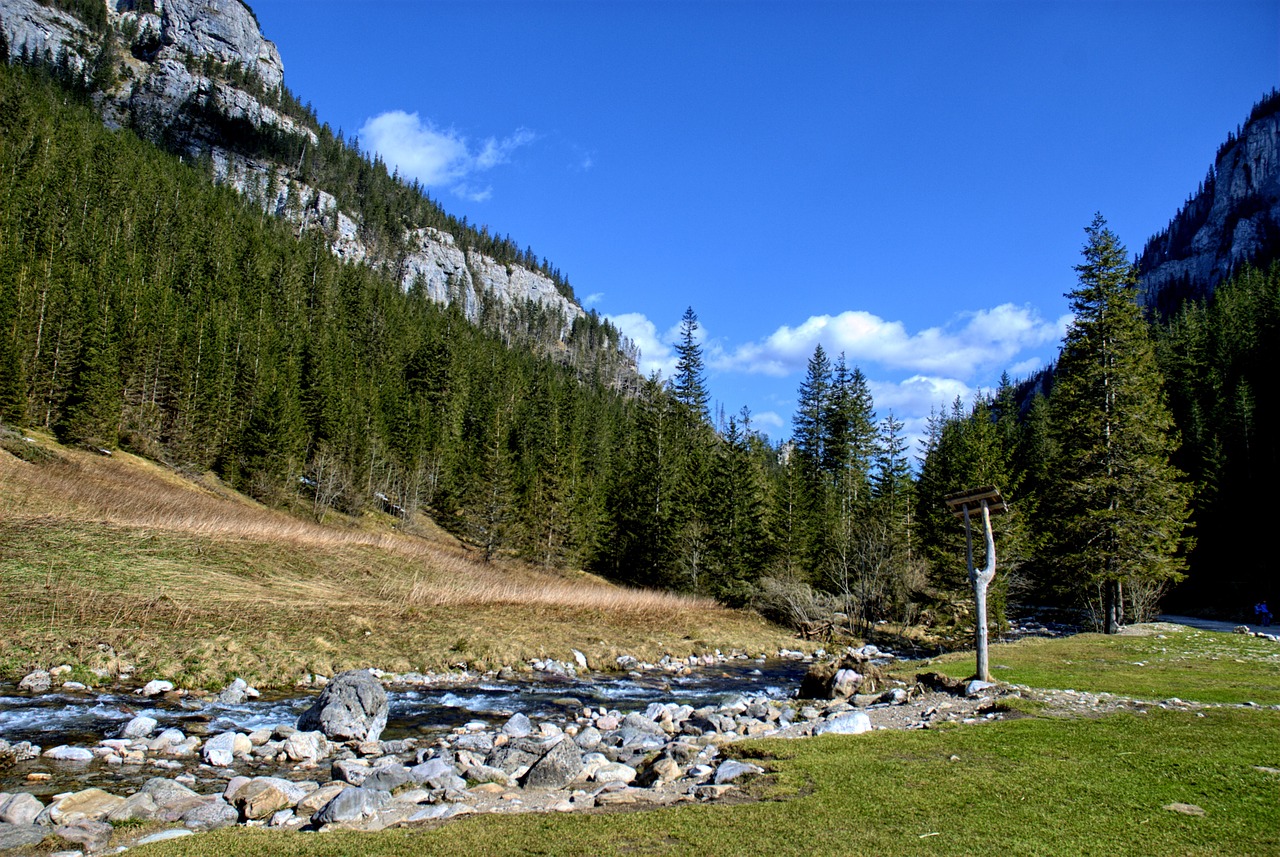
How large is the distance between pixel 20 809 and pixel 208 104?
A: 656 feet

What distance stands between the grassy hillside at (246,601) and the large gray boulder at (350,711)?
14.0 ft

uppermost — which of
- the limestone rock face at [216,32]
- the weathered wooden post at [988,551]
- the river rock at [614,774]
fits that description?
the limestone rock face at [216,32]

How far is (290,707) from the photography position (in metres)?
13.6

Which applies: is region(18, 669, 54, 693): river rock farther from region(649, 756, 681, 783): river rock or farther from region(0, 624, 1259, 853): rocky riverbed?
region(649, 756, 681, 783): river rock

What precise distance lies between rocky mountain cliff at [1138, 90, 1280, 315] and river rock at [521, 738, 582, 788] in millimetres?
177523

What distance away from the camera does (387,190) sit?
588 feet

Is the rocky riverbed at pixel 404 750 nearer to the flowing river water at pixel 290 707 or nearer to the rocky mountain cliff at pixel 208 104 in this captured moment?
the flowing river water at pixel 290 707

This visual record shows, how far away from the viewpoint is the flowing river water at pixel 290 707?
357 inches

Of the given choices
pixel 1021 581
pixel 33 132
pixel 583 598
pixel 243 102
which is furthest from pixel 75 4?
pixel 1021 581

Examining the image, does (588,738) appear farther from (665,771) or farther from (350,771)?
(350,771)

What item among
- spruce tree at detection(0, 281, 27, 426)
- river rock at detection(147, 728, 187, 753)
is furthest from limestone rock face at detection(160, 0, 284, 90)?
river rock at detection(147, 728, 187, 753)

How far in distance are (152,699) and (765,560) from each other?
33.3 meters

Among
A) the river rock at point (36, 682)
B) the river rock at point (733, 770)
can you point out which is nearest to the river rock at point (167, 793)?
the river rock at point (733, 770)

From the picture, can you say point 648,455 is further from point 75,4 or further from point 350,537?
point 75,4
